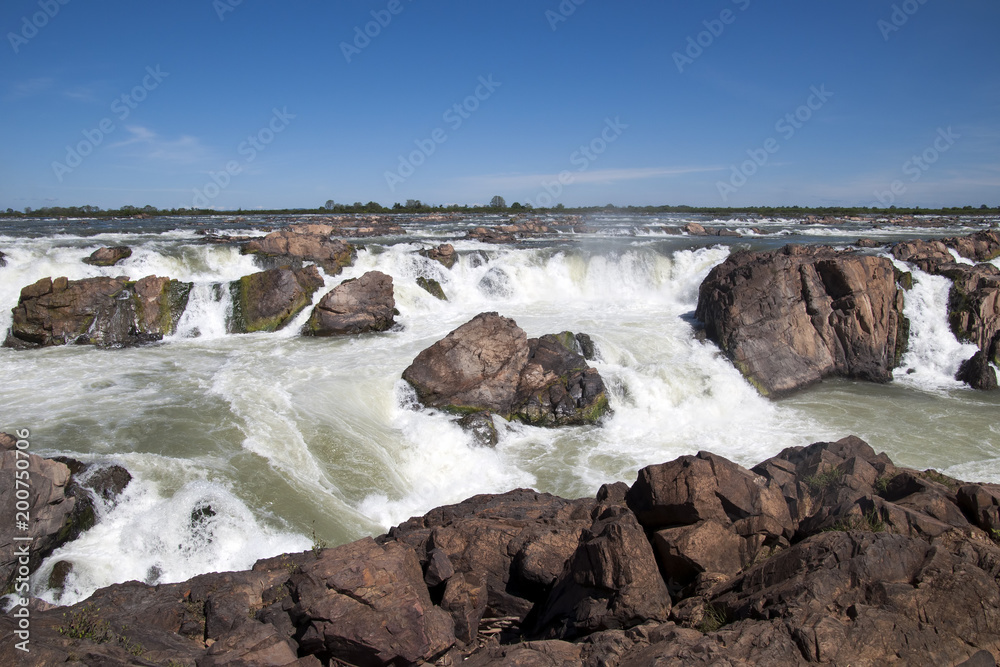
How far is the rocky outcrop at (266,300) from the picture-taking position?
19.4 meters

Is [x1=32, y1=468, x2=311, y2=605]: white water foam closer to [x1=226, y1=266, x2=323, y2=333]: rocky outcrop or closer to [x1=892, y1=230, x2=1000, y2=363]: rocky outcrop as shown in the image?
[x1=226, y1=266, x2=323, y2=333]: rocky outcrop

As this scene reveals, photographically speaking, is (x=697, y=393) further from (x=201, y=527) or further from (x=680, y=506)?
(x=201, y=527)

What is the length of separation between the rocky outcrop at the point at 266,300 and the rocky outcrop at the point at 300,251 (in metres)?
3.59

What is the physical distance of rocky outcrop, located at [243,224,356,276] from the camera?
24.2 metres

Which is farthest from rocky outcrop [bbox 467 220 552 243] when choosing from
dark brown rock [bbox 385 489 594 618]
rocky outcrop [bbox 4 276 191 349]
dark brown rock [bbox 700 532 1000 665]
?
dark brown rock [bbox 700 532 1000 665]

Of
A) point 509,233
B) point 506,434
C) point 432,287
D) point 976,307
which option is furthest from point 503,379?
point 509,233

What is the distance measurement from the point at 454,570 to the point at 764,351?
515 inches

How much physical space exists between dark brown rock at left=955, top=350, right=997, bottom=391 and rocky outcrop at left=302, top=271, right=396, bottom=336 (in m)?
17.4

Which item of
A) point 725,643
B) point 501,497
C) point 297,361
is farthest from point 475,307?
point 725,643

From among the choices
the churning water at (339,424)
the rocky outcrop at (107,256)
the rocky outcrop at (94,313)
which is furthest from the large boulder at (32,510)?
the rocky outcrop at (107,256)

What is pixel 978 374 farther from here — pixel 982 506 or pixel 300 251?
pixel 300 251

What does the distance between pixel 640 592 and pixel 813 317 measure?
14.4 m

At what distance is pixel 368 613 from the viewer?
16.8 feet

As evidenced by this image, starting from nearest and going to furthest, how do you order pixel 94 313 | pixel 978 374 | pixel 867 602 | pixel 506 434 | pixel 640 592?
pixel 867 602
pixel 640 592
pixel 506 434
pixel 978 374
pixel 94 313
